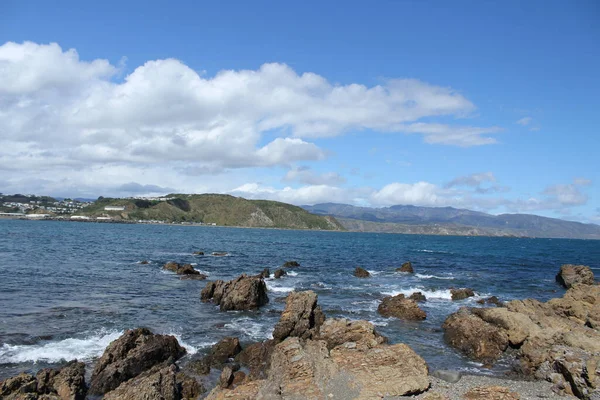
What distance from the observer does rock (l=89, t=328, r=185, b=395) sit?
18.1 metres

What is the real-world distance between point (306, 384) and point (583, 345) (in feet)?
50.7

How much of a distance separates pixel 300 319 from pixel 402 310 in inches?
420

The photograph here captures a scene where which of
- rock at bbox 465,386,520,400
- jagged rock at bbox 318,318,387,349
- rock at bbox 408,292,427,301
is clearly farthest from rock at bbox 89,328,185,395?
rock at bbox 408,292,427,301

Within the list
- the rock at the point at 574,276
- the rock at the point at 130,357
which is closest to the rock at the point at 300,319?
the rock at the point at 130,357

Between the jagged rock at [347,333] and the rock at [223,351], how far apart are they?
4970mm

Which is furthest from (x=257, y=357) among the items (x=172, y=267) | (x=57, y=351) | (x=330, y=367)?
(x=172, y=267)

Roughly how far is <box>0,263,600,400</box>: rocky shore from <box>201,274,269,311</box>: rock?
7747 millimetres

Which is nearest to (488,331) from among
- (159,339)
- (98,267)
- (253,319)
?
(253,319)

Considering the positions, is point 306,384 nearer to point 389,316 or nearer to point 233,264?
point 389,316

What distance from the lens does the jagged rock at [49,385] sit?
15.2 metres

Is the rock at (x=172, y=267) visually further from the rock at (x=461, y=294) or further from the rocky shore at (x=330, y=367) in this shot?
the rock at (x=461, y=294)

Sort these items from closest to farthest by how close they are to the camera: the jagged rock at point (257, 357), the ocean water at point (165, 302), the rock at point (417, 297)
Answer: the jagged rock at point (257, 357)
the ocean water at point (165, 302)
the rock at point (417, 297)

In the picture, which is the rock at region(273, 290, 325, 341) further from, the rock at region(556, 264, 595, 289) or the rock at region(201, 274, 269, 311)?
the rock at region(556, 264, 595, 289)

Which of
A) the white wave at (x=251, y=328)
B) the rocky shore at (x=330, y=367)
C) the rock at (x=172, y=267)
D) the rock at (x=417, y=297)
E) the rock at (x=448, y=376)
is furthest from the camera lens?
the rock at (x=172, y=267)
